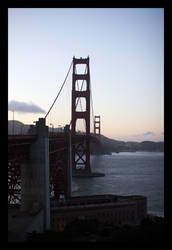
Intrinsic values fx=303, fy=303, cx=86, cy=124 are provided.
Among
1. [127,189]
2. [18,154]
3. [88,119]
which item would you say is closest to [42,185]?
[18,154]
